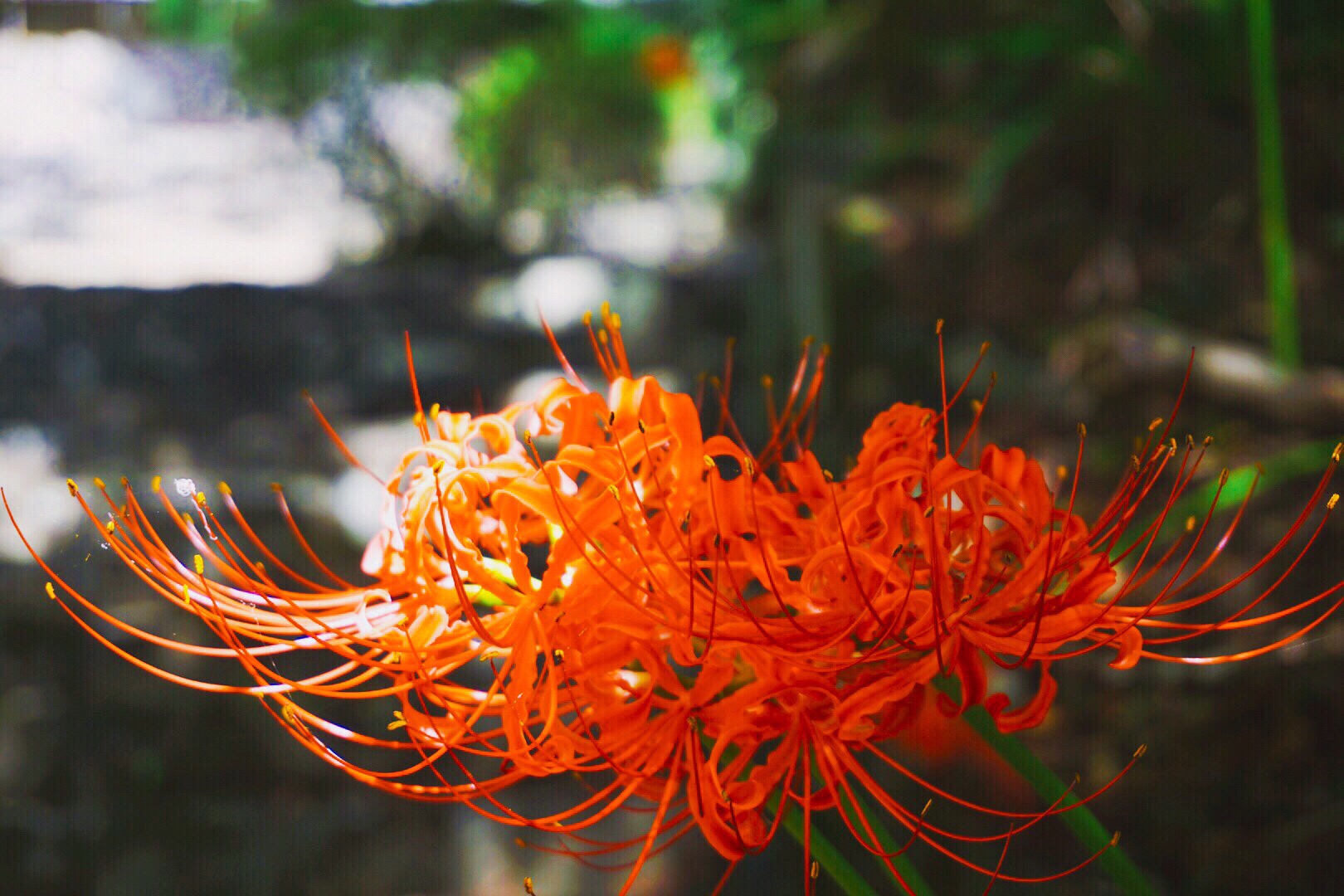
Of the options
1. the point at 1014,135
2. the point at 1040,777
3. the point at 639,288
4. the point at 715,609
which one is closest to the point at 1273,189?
the point at 1014,135

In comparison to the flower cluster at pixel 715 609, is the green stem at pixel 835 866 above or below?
below

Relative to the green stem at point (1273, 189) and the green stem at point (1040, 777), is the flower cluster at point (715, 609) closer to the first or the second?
the green stem at point (1040, 777)

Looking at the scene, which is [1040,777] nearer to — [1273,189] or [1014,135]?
[1273,189]

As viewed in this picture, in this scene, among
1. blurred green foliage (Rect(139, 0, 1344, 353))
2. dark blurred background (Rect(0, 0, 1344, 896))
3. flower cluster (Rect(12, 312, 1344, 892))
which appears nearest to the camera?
flower cluster (Rect(12, 312, 1344, 892))

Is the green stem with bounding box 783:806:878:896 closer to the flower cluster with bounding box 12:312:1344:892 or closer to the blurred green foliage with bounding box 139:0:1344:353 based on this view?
the flower cluster with bounding box 12:312:1344:892

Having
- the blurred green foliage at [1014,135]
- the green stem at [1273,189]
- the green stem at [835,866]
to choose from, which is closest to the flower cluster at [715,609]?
the green stem at [835,866]

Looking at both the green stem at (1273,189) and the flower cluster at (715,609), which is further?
the green stem at (1273,189)

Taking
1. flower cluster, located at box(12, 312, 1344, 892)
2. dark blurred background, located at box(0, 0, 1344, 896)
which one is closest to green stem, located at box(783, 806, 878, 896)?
flower cluster, located at box(12, 312, 1344, 892)

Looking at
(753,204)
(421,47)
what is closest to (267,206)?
(421,47)

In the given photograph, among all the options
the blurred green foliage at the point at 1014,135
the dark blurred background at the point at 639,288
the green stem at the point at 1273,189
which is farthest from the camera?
the blurred green foliage at the point at 1014,135
